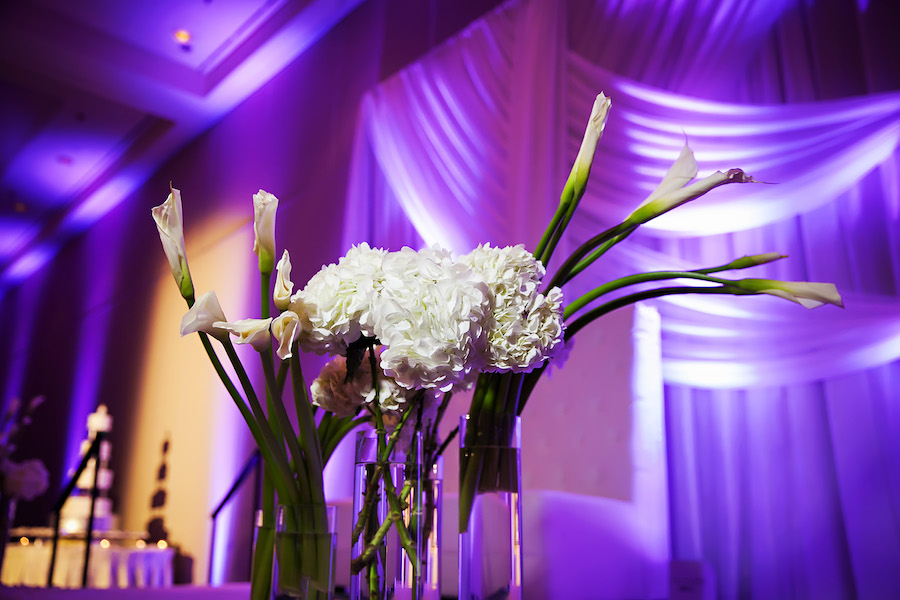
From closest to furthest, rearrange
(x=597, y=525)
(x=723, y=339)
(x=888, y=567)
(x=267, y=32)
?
1. (x=888, y=567)
2. (x=597, y=525)
3. (x=723, y=339)
4. (x=267, y=32)

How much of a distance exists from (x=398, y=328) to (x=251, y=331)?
5.6 inches

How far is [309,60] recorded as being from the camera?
223 inches

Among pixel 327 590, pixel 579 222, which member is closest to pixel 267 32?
pixel 579 222

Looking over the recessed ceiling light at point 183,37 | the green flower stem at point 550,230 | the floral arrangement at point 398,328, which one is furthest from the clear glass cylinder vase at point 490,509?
the recessed ceiling light at point 183,37

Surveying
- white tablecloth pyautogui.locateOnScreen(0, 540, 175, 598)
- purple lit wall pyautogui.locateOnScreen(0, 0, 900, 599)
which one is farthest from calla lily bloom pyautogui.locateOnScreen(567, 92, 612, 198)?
white tablecloth pyautogui.locateOnScreen(0, 540, 175, 598)

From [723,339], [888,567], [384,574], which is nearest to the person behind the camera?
[384,574]

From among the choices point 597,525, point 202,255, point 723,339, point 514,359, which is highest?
point 202,255

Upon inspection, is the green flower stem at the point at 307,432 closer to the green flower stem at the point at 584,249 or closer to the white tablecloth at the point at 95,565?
the green flower stem at the point at 584,249

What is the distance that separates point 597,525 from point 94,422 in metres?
5.37

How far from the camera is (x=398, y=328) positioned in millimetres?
749

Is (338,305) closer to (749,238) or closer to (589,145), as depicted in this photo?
→ (589,145)

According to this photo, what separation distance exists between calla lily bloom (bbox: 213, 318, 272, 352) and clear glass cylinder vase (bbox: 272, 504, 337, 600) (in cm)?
18

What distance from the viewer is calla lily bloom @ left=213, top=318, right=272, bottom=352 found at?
73 cm

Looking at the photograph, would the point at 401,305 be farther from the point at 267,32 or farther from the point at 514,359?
the point at 267,32
